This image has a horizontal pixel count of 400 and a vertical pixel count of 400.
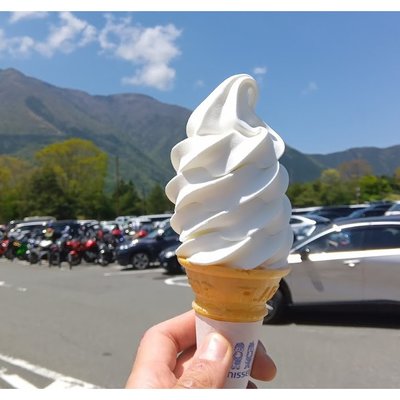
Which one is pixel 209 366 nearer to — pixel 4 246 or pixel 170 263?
pixel 170 263

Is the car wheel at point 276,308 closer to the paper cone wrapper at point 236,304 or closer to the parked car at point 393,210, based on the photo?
the paper cone wrapper at point 236,304

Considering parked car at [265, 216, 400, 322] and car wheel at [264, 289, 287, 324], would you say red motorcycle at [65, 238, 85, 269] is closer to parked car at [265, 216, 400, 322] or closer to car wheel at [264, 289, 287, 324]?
car wheel at [264, 289, 287, 324]

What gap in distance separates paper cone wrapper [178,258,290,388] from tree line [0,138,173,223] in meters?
59.2

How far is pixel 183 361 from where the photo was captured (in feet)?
6.76

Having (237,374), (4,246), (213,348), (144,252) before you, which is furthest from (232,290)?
(4,246)

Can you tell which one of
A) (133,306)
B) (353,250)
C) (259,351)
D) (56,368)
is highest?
(259,351)

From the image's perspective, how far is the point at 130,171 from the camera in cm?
18925

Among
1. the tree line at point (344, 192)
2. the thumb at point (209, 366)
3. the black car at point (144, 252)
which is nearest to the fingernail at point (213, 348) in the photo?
the thumb at point (209, 366)

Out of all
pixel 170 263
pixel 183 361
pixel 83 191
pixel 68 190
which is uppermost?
pixel 183 361

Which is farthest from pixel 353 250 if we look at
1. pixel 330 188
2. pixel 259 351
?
pixel 330 188

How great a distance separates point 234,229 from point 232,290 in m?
0.22

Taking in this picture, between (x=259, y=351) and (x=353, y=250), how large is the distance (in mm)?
6028

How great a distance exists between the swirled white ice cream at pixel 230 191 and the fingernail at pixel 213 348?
277 millimetres

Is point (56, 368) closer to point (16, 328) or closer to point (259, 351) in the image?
point (16, 328)
